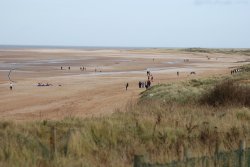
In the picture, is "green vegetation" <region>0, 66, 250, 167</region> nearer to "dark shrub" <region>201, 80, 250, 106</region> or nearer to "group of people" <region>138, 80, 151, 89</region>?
"dark shrub" <region>201, 80, 250, 106</region>

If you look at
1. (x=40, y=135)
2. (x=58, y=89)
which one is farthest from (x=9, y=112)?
(x=40, y=135)

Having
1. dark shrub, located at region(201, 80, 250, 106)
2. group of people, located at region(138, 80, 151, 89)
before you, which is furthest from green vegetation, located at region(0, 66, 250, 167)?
group of people, located at region(138, 80, 151, 89)

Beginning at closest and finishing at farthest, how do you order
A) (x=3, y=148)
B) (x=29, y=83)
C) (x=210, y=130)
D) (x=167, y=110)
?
1. (x=3, y=148)
2. (x=210, y=130)
3. (x=167, y=110)
4. (x=29, y=83)

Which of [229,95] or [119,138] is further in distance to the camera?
[229,95]

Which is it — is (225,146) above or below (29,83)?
above

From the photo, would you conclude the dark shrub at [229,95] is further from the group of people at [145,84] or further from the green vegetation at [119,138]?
the group of people at [145,84]

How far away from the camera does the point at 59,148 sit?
8516mm

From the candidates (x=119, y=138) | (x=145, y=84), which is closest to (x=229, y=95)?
(x=119, y=138)

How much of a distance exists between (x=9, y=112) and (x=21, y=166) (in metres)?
18.9

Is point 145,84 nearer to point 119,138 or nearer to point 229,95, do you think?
point 229,95

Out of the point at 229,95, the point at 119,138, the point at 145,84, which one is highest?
the point at 229,95

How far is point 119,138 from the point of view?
941 cm

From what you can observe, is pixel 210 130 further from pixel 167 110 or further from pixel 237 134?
pixel 167 110

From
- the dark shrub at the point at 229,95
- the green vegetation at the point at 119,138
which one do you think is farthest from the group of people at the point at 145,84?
the green vegetation at the point at 119,138
